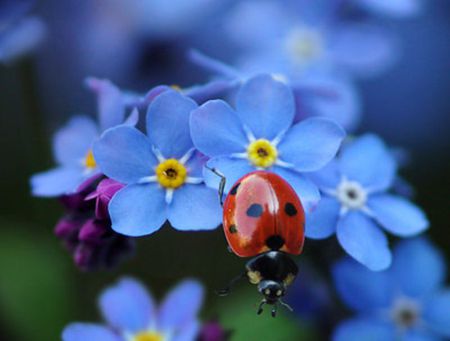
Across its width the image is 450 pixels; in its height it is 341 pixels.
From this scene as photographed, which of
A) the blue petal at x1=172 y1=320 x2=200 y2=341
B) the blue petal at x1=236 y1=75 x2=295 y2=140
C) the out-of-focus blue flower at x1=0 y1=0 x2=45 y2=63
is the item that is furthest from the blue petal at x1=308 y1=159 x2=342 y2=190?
the out-of-focus blue flower at x1=0 y1=0 x2=45 y2=63

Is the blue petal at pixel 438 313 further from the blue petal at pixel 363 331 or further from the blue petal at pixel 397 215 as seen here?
the blue petal at pixel 397 215

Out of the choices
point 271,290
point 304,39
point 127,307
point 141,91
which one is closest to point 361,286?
point 271,290

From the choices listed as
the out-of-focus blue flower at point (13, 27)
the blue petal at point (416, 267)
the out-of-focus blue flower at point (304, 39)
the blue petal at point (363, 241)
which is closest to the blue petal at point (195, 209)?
the blue petal at point (363, 241)

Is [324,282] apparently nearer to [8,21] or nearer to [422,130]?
[8,21]

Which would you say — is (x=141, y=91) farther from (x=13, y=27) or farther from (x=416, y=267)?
(x=416, y=267)

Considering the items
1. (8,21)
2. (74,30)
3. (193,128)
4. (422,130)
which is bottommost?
(422,130)

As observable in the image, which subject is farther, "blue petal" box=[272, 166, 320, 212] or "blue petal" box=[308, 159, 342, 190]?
"blue petal" box=[308, 159, 342, 190]

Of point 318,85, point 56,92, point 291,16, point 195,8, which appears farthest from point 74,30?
point 318,85

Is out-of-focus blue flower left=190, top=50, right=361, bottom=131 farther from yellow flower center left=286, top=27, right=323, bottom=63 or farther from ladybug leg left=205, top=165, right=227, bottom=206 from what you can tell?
yellow flower center left=286, top=27, right=323, bottom=63
